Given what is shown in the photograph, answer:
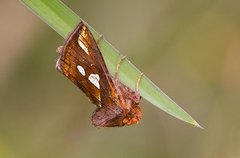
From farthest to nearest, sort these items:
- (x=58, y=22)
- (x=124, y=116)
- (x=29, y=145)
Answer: (x=29, y=145), (x=124, y=116), (x=58, y=22)

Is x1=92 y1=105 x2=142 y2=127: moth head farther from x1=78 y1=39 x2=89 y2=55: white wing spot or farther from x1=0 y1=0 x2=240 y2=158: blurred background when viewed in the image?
x1=0 y1=0 x2=240 y2=158: blurred background

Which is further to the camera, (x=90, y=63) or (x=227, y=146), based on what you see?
(x=227, y=146)

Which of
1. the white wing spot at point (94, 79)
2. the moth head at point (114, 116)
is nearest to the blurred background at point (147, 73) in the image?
the moth head at point (114, 116)

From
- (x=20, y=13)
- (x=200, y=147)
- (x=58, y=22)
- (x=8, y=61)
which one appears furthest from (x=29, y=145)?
(x=58, y=22)

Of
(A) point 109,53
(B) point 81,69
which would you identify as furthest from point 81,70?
(A) point 109,53

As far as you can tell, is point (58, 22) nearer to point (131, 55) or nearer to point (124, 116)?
point (124, 116)

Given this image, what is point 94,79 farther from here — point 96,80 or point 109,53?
point 109,53
